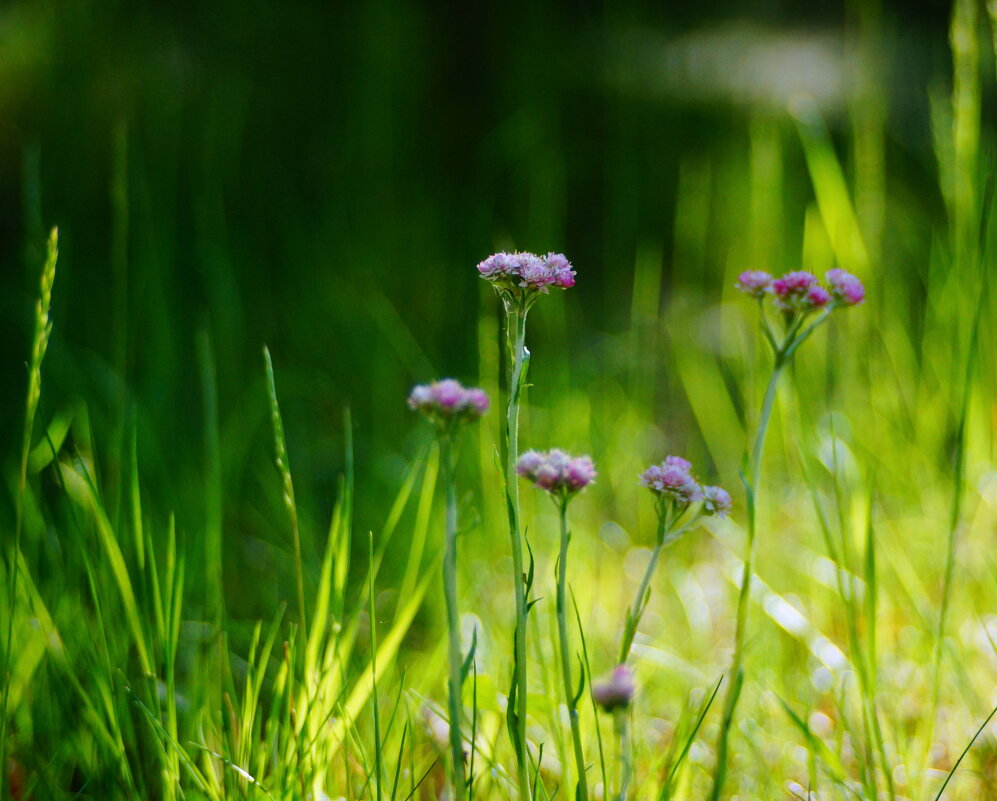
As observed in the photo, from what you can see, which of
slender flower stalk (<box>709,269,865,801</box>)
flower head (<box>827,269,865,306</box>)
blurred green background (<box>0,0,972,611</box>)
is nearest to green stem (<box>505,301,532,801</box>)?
slender flower stalk (<box>709,269,865,801</box>)

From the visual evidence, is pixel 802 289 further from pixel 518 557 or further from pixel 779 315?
pixel 518 557

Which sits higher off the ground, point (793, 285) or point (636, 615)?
point (793, 285)

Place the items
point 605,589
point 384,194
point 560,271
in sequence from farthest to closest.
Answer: point 384,194 → point 605,589 → point 560,271

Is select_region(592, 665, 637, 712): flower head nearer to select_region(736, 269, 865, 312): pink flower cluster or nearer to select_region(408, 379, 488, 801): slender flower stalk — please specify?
select_region(408, 379, 488, 801): slender flower stalk

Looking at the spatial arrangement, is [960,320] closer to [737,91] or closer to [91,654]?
[91,654]

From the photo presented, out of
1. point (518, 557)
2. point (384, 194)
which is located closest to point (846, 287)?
point (518, 557)

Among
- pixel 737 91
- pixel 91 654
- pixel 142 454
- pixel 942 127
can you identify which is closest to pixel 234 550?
pixel 142 454
